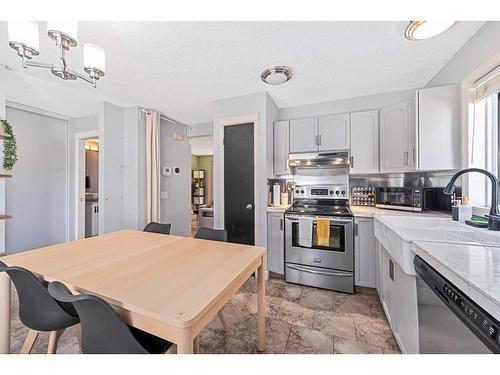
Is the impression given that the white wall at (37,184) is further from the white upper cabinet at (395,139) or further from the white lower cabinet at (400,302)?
the white upper cabinet at (395,139)

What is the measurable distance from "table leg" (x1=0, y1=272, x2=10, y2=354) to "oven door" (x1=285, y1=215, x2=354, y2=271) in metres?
2.26

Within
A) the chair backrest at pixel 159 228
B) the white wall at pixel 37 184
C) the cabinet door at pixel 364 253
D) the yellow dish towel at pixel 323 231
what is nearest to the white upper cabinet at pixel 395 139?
the cabinet door at pixel 364 253

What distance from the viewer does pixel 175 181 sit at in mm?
3881

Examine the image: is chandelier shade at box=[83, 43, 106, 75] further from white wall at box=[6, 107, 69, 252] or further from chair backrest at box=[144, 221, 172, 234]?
white wall at box=[6, 107, 69, 252]

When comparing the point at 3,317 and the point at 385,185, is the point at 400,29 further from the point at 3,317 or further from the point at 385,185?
the point at 3,317

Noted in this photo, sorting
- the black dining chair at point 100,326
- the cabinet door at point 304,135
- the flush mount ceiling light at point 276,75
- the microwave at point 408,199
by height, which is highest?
the flush mount ceiling light at point 276,75

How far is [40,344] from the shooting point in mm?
1449

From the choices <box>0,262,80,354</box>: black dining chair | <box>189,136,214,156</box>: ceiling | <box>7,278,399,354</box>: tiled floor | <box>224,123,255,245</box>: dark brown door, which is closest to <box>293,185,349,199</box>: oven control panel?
<box>224,123,255,245</box>: dark brown door

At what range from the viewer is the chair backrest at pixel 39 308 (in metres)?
0.97

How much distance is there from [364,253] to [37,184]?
4.94m

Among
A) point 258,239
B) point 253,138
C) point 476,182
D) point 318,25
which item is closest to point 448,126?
point 476,182

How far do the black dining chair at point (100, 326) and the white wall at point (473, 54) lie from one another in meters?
2.55

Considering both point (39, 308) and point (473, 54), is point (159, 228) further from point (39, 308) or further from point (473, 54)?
point (473, 54)

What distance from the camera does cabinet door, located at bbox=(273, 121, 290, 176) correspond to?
109 inches
